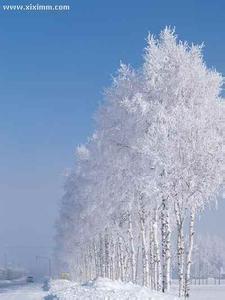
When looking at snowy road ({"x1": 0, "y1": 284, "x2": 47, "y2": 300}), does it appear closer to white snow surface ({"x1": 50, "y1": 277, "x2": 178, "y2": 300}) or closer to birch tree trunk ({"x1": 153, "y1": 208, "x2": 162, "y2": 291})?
white snow surface ({"x1": 50, "y1": 277, "x2": 178, "y2": 300})

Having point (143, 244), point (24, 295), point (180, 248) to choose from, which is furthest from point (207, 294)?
point (180, 248)

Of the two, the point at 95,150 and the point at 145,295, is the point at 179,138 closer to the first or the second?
the point at 145,295

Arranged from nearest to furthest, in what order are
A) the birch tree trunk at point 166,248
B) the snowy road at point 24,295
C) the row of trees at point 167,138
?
the row of trees at point 167,138
the birch tree trunk at point 166,248
the snowy road at point 24,295

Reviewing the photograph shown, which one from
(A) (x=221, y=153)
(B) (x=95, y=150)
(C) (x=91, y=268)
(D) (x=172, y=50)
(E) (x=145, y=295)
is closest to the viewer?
(E) (x=145, y=295)

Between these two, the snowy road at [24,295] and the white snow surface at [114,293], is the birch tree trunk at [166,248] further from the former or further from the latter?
the snowy road at [24,295]

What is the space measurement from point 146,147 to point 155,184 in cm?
184

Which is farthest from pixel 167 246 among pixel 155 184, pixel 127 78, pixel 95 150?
pixel 95 150

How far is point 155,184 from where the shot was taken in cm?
3148

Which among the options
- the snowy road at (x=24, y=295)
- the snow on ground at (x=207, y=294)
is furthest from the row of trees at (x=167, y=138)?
the snow on ground at (x=207, y=294)

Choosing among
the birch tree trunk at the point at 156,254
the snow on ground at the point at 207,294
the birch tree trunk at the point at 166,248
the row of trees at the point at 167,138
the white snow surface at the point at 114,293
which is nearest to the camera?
the white snow surface at the point at 114,293

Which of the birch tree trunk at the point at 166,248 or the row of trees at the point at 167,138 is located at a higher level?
the row of trees at the point at 167,138

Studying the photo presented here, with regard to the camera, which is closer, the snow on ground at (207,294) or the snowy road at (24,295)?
the snowy road at (24,295)

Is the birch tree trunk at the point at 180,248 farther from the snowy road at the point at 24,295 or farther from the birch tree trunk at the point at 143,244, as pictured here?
the snowy road at the point at 24,295

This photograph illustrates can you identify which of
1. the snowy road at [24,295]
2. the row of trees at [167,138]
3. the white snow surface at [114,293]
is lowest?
the snowy road at [24,295]
